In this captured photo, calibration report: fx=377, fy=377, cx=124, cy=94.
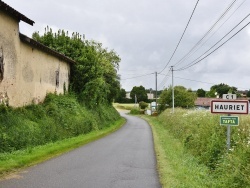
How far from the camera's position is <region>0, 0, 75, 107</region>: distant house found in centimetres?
1806

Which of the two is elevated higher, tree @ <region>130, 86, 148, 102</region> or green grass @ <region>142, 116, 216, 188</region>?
tree @ <region>130, 86, 148, 102</region>

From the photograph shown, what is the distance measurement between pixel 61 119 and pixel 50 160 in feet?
31.4

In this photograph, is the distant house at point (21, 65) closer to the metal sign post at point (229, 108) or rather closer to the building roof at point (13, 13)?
the building roof at point (13, 13)

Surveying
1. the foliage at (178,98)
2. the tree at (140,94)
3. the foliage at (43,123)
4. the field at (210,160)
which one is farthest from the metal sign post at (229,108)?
the tree at (140,94)

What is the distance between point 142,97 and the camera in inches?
5536

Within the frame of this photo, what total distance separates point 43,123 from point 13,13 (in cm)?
581

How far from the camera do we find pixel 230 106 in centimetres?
1124

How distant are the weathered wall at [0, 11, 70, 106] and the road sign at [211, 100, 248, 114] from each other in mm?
10686

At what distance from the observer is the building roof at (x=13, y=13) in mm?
17155

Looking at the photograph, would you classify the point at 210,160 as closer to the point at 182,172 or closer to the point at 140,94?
the point at 182,172

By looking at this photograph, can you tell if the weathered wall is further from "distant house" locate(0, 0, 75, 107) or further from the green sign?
the green sign

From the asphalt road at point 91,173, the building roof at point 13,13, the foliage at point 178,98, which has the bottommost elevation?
the asphalt road at point 91,173

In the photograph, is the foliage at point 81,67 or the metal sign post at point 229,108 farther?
the foliage at point 81,67

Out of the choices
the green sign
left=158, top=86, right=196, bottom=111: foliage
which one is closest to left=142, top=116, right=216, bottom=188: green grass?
the green sign
